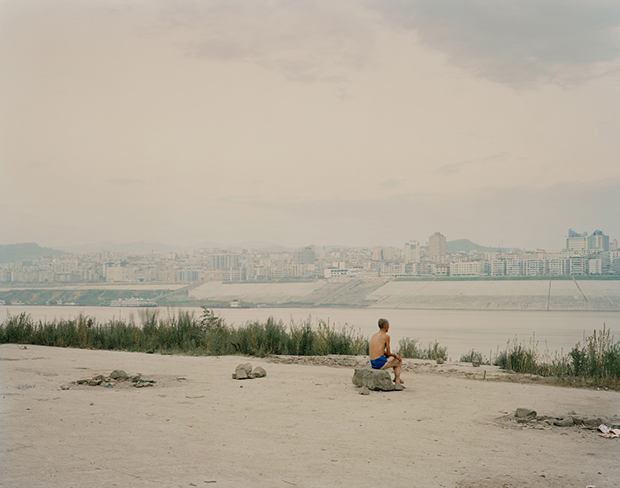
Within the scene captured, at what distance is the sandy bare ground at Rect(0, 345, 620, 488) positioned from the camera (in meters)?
4.16

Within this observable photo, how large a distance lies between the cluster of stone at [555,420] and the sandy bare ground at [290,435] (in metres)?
0.12

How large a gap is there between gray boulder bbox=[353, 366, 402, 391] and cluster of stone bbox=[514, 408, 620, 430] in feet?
7.05

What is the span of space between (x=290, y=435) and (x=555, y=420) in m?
2.92

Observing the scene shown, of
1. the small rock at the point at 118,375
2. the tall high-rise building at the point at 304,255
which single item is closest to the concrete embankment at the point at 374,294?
the tall high-rise building at the point at 304,255

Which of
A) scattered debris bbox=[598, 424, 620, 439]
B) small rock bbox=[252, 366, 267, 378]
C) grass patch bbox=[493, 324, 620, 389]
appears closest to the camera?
scattered debris bbox=[598, 424, 620, 439]

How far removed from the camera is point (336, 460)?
15.2ft

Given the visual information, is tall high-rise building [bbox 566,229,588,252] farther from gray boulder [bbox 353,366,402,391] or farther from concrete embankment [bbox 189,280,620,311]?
gray boulder [bbox 353,366,402,391]

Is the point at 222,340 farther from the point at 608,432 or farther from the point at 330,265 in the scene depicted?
the point at 330,265

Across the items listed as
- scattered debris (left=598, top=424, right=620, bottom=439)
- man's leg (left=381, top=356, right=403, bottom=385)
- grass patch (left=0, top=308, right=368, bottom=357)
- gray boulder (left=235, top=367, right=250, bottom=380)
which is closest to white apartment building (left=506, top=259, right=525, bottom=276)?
grass patch (left=0, top=308, right=368, bottom=357)

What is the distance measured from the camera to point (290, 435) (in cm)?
547

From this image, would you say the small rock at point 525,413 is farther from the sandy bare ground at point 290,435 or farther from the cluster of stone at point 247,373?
the cluster of stone at point 247,373

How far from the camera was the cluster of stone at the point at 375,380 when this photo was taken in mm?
8086

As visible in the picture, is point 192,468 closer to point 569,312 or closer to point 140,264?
point 569,312

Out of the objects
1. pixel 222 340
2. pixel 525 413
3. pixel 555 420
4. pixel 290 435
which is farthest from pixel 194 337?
pixel 555 420
